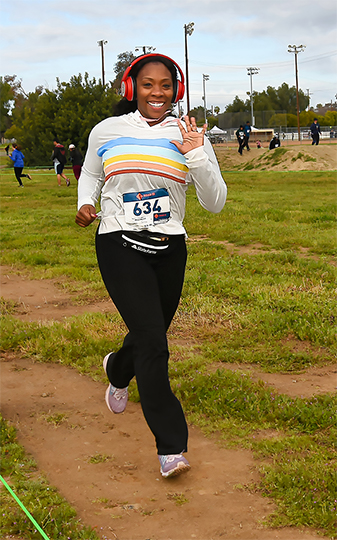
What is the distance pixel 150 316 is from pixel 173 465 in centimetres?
81

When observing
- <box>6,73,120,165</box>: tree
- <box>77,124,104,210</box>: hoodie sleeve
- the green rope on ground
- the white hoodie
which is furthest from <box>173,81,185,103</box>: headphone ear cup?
<box>6,73,120,165</box>: tree

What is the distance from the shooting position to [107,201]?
11.5 feet

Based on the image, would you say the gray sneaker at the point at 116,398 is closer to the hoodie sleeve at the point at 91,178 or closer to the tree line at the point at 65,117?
the hoodie sleeve at the point at 91,178

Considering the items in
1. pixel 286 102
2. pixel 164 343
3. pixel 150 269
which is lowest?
pixel 164 343

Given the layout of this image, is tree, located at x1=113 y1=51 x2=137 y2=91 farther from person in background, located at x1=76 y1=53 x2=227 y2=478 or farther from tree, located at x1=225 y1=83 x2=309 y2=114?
tree, located at x1=225 y1=83 x2=309 y2=114

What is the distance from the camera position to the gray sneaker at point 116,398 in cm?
419

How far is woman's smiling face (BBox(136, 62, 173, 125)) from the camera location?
11.6 ft

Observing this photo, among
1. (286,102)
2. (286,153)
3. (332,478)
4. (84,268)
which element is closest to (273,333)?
(332,478)

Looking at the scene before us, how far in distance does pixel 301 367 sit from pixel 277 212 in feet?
28.7

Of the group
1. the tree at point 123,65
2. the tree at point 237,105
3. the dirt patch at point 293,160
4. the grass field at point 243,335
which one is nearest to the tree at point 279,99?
the tree at point 237,105

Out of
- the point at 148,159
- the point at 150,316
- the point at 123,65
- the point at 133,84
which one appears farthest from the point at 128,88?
the point at 123,65

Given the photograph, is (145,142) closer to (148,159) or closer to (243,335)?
(148,159)

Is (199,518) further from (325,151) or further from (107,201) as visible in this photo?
(325,151)

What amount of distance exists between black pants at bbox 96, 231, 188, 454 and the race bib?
14 cm
